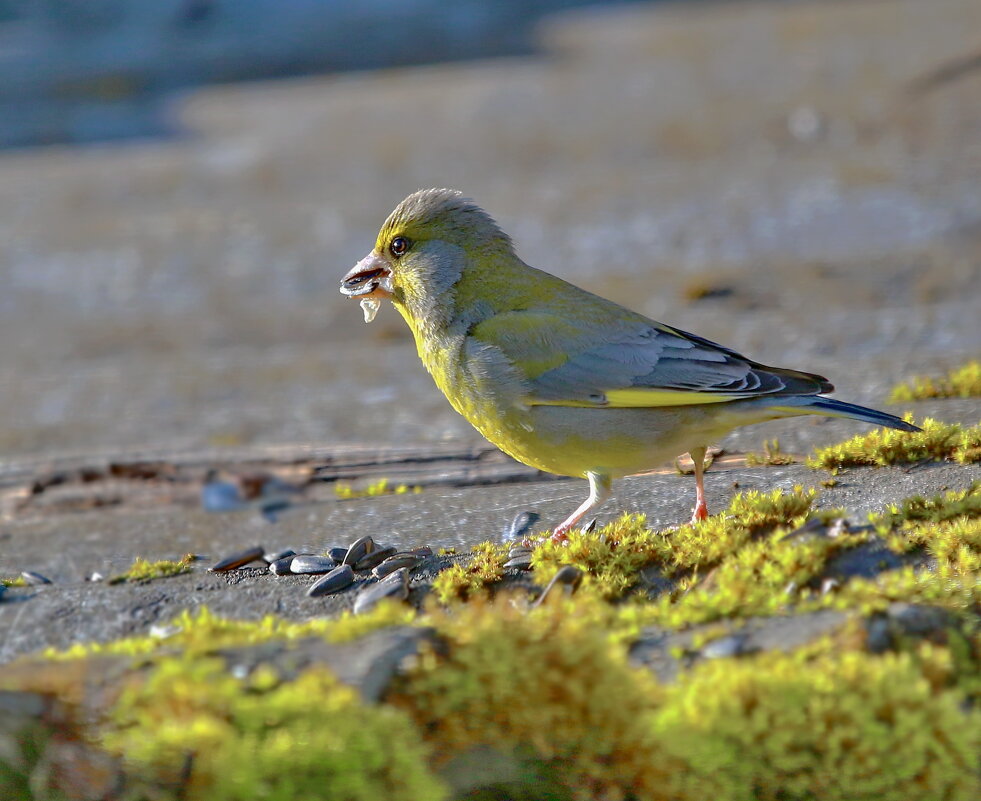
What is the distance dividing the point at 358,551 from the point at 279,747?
1.44 meters

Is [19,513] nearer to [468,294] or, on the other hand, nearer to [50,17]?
[468,294]

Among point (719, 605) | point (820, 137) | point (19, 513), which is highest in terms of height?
point (820, 137)

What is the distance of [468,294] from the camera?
461 centimetres

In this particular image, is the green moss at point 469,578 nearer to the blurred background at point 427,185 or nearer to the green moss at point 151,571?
the green moss at point 151,571

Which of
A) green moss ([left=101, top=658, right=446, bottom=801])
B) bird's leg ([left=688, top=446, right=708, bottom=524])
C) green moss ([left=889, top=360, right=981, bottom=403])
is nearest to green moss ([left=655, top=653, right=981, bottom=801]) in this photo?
green moss ([left=101, top=658, right=446, bottom=801])

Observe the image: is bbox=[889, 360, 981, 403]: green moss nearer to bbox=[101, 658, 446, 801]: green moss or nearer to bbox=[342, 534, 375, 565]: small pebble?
bbox=[342, 534, 375, 565]: small pebble

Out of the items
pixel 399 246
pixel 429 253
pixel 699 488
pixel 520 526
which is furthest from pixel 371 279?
pixel 699 488

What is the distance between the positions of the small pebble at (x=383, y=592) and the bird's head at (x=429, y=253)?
3.51 ft

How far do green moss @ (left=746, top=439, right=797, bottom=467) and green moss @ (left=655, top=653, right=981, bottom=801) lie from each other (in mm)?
2232

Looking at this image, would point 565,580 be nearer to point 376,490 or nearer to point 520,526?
point 520,526

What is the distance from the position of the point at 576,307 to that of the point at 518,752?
197 cm

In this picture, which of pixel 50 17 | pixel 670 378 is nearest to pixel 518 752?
pixel 670 378

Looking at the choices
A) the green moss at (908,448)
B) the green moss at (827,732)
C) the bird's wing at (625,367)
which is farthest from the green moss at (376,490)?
the green moss at (827,732)

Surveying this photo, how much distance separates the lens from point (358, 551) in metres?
4.30
